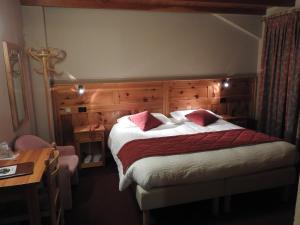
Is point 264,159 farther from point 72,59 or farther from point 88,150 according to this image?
point 72,59

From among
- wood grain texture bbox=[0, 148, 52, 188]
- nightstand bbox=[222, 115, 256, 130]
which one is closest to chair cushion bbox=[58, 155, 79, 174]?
wood grain texture bbox=[0, 148, 52, 188]

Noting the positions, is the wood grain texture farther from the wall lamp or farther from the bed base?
the wall lamp

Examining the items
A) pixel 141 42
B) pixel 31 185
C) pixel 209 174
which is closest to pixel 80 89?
pixel 141 42

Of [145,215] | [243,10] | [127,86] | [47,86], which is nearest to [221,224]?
[145,215]

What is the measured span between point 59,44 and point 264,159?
324 cm

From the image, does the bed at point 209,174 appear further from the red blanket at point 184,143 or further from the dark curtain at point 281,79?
the dark curtain at point 281,79

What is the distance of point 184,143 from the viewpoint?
2.89 metres

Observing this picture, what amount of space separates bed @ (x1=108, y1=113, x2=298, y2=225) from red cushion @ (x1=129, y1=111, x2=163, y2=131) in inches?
42.6

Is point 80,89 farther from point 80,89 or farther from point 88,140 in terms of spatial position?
point 88,140

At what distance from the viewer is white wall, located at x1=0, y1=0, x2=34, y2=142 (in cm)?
241

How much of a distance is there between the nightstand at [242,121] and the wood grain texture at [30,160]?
3.23 meters

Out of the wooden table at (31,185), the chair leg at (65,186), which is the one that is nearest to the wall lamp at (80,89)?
the chair leg at (65,186)

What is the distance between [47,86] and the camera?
342cm

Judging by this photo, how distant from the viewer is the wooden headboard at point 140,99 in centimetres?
383
